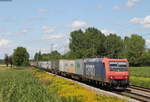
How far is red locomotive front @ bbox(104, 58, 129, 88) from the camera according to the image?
2905cm

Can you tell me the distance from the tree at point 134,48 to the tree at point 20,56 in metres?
43.2

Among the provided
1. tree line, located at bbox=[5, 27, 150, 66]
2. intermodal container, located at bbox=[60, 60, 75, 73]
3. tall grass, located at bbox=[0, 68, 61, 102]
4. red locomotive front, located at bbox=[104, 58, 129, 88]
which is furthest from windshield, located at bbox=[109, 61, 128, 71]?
tree line, located at bbox=[5, 27, 150, 66]

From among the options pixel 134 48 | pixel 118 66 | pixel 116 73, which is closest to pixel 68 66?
pixel 118 66

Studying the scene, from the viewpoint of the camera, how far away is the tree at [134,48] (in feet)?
442

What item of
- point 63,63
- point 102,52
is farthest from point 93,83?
point 102,52

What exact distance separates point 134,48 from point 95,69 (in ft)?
363

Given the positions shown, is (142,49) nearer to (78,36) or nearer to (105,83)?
(78,36)

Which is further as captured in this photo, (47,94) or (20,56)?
(20,56)

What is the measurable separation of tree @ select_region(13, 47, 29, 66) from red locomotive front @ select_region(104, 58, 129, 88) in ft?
288

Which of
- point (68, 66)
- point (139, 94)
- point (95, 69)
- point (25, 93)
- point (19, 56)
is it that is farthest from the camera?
point (19, 56)

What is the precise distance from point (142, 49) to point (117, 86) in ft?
385

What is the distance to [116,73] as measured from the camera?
2938 centimetres

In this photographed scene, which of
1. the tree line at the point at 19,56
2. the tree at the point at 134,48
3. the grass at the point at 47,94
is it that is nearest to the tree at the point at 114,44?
the tree at the point at 134,48

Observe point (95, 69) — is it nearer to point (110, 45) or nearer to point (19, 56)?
point (19, 56)
